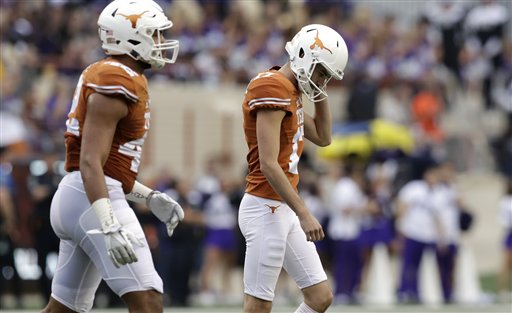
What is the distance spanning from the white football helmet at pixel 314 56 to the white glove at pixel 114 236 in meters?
1.48

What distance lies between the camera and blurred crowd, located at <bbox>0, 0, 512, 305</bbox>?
51.5ft

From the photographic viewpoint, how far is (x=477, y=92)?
23.2 meters

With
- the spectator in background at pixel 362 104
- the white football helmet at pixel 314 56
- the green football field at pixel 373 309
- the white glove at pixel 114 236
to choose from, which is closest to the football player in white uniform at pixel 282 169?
the white football helmet at pixel 314 56

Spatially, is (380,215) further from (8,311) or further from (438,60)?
(438,60)

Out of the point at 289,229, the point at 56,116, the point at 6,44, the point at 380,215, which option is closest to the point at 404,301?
the point at 380,215

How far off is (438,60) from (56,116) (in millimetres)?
8448

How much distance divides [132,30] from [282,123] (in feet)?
3.54

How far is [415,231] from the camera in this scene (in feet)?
54.0

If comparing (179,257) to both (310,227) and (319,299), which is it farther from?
(310,227)

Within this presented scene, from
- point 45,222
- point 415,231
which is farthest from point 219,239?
point 45,222

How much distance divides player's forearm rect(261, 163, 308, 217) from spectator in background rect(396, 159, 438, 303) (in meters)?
9.46

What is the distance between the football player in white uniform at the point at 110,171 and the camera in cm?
644

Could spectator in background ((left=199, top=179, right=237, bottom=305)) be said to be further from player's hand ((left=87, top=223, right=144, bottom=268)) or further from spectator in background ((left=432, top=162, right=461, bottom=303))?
player's hand ((left=87, top=223, right=144, bottom=268))

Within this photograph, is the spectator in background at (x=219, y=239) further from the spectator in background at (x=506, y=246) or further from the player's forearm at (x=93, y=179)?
the player's forearm at (x=93, y=179)
